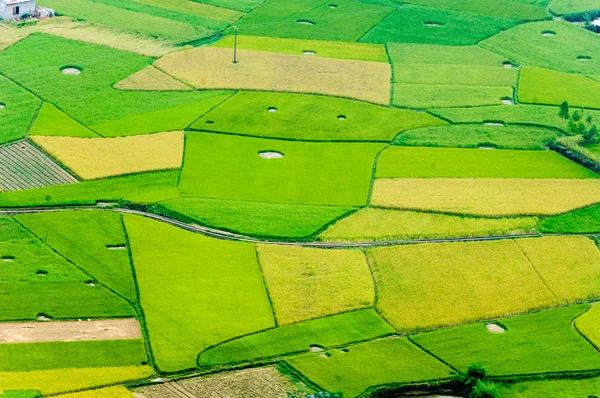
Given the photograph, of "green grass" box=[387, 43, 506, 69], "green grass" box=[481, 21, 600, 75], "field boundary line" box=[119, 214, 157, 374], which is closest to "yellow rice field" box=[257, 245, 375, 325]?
"field boundary line" box=[119, 214, 157, 374]

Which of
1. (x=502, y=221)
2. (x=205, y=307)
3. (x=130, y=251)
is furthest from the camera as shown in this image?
(x=502, y=221)

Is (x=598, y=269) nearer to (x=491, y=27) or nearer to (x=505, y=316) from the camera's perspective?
(x=505, y=316)

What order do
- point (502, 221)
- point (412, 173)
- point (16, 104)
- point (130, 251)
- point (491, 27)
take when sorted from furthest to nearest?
point (491, 27) → point (16, 104) → point (412, 173) → point (502, 221) → point (130, 251)

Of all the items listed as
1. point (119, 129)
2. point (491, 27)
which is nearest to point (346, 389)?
point (119, 129)

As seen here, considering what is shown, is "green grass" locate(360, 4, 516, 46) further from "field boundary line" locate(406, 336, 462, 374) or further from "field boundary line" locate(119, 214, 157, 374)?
"field boundary line" locate(406, 336, 462, 374)

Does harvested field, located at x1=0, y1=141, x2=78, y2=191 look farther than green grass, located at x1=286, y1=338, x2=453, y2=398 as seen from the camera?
Yes

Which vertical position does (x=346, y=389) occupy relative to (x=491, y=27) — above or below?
below
